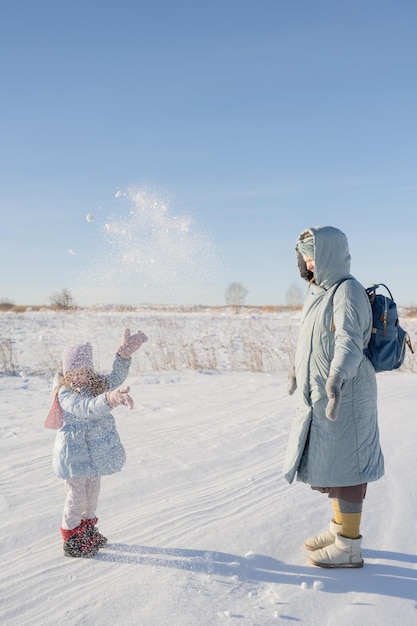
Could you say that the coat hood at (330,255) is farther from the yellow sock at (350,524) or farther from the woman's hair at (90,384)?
the woman's hair at (90,384)

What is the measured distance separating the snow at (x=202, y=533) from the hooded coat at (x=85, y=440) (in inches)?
20.5

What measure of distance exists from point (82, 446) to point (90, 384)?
36cm

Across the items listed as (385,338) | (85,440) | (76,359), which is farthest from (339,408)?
(76,359)

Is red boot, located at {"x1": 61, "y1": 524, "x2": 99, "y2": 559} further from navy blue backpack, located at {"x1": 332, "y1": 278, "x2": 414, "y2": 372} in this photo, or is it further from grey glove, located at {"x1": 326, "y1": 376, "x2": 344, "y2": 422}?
navy blue backpack, located at {"x1": 332, "y1": 278, "x2": 414, "y2": 372}

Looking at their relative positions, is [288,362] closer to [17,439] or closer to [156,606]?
[17,439]

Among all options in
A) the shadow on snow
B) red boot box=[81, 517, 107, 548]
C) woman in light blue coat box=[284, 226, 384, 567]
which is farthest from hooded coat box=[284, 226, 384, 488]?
red boot box=[81, 517, 107, 548]

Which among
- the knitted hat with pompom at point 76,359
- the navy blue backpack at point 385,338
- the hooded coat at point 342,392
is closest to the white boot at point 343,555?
the hooded coat at point 342,392

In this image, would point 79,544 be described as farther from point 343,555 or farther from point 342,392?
point 342,392

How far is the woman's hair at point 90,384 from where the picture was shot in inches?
128

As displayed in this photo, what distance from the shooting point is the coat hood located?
9.86 feet

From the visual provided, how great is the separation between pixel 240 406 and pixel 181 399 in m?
1.02

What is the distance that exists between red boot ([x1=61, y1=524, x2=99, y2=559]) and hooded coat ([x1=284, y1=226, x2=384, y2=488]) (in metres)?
1.17

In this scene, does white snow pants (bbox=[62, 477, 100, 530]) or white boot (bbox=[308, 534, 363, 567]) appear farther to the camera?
white snow pants (bbox=[62, 477, 100, 530])

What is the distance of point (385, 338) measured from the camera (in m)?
2.91
